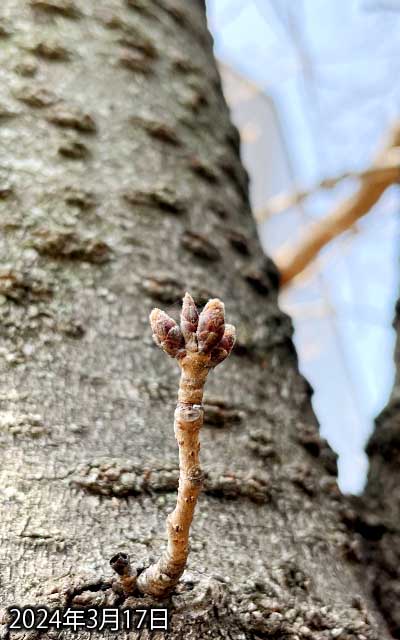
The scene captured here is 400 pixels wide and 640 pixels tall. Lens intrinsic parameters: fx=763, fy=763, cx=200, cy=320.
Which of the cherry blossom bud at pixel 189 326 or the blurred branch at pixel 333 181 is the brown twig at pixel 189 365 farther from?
the blurred branch at pixel 333 181

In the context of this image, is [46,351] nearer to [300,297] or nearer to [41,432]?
[41,432]

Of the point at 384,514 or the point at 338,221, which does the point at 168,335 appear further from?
the point at 338,221

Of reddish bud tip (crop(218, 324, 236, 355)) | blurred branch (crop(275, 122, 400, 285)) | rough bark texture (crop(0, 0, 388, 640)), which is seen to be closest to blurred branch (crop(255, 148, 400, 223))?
blurred branch (crop(275, 122, 400, 285))

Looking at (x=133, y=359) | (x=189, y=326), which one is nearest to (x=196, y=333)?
(x=189, y=326)

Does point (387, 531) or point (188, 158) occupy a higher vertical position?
point (188, 158)

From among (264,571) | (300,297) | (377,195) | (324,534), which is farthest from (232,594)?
(300,297)

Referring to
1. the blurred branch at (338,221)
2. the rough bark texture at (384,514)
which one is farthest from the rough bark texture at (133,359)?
the blurred branch at (338,221)
